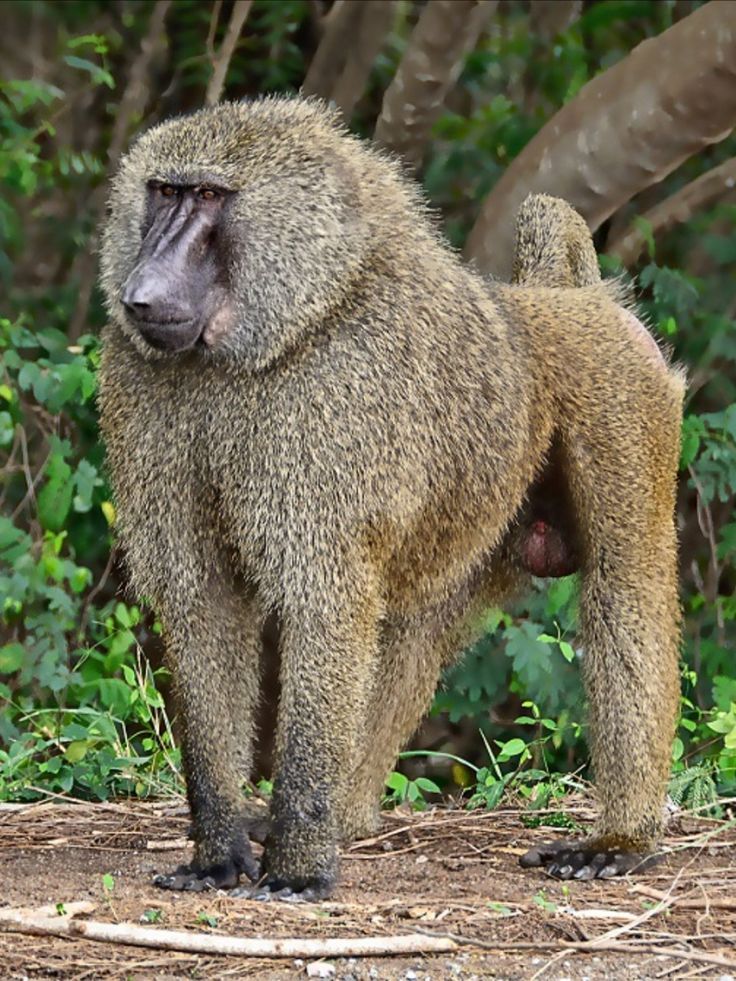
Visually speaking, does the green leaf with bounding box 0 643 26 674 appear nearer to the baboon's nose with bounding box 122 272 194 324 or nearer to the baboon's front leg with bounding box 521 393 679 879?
the baboon's front leg with bounding box 521 393 679 879

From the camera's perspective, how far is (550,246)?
4598mm

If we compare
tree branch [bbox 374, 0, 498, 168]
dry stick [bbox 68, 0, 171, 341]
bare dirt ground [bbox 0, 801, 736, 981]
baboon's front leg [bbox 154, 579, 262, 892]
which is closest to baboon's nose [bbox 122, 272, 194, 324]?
baboon's front leg [bbox 154, 579, 262, 892]

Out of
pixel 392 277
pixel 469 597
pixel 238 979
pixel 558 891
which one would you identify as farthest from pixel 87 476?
pixel 238 979

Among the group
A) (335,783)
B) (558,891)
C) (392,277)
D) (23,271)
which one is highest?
(23,271)

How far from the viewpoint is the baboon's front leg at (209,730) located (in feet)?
12.0

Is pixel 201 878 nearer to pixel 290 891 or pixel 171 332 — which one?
pixel 290 891

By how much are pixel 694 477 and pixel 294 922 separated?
268cm

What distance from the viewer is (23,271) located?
6.89m

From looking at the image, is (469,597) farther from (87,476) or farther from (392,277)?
(87,476)

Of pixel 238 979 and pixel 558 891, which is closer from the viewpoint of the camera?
pixel 238 979

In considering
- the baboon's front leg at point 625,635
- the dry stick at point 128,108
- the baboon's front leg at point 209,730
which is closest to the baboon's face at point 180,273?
the baboon's front leg at point 209,730

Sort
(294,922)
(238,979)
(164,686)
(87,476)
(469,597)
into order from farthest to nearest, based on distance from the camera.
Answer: (164,686) < (87,476) < (469,597) < (294,922) < (238,979)

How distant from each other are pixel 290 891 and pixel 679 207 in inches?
134

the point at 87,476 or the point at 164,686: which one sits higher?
the point at 87,476
